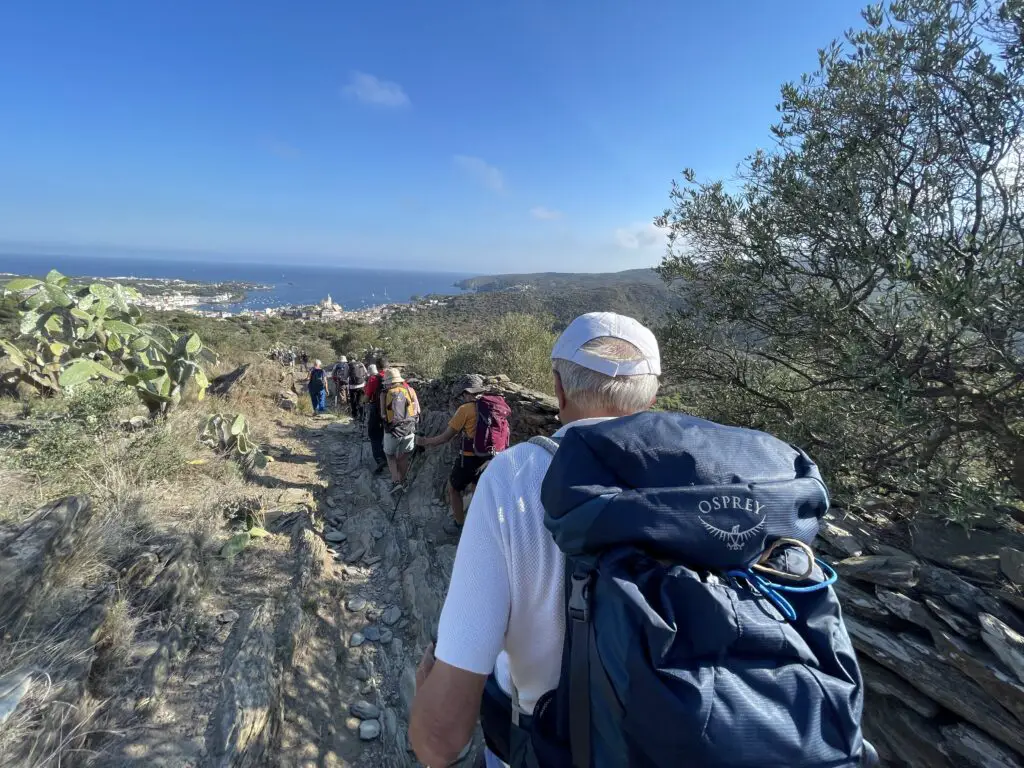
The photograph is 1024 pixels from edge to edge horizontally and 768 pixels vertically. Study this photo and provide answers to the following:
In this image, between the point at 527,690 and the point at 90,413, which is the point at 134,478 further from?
the point at 527,690

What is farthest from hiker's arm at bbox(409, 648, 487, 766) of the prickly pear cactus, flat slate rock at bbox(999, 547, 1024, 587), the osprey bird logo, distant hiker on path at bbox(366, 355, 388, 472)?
distant hiker on path at bbox(366, 355, 388, 472)

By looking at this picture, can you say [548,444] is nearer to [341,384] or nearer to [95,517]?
[95,517]

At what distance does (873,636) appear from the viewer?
243 cm

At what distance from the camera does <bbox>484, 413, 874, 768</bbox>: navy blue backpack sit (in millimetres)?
918

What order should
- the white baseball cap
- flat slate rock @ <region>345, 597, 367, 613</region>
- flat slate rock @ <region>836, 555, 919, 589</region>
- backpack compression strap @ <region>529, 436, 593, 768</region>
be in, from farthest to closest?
1. flat slate rock @ <region>345, 597, 367, 613</region>
2. flat slate rock @ <region>836, 555, 919, 589</region>
3. the white baseball cap
4. backpack compression strap @ <region>529, 436, 593, 768</region>

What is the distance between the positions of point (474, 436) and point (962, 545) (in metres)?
3.89

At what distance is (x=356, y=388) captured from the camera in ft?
37.8

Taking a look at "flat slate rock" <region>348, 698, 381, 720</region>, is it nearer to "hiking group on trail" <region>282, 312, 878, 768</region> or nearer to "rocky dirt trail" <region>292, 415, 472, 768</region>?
"rocky dirt trail" <region>292, 415, 472, 768</region>

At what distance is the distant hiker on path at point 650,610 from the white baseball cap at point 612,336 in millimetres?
255

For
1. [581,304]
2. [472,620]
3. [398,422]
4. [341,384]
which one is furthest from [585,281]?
[472,620]

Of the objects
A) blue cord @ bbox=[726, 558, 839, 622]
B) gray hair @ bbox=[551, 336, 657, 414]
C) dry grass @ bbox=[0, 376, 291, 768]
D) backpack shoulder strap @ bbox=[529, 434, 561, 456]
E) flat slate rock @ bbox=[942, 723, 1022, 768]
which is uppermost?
gray hair @ bbox=[551, 336, 657, 414]

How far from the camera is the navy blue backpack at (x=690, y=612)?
3.01ft

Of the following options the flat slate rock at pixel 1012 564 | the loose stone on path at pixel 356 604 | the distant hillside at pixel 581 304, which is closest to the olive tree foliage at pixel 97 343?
the loose stone on path at pixel 356 604

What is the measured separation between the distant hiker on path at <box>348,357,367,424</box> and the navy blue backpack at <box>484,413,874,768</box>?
1093 cm
